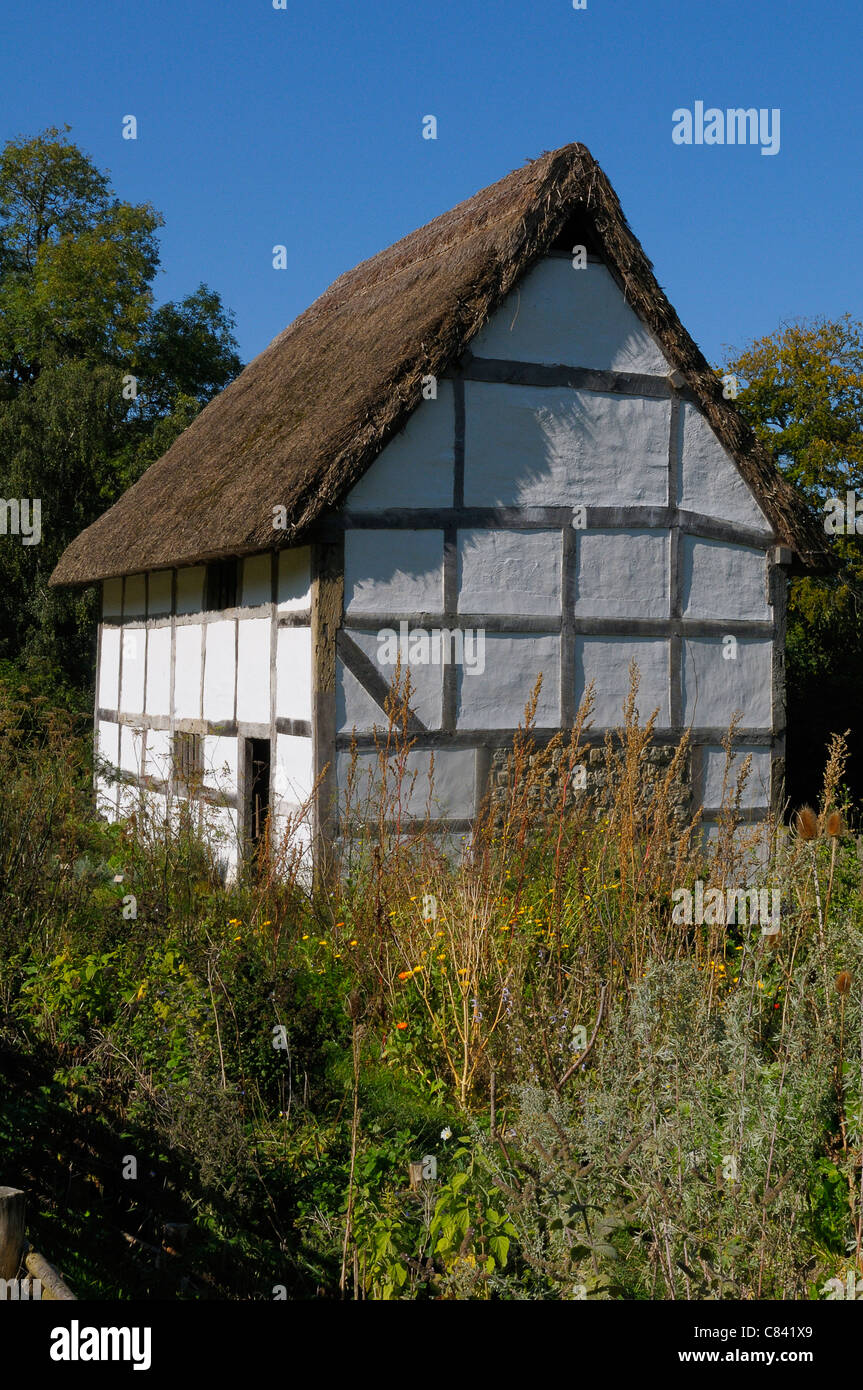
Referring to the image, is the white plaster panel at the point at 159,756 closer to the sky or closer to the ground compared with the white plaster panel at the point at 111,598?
closer to the ground

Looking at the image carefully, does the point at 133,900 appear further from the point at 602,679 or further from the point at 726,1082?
the point at 602,679

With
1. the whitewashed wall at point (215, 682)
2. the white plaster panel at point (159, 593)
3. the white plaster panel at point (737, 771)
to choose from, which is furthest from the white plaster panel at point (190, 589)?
the white plaster panel at point (737, 771)

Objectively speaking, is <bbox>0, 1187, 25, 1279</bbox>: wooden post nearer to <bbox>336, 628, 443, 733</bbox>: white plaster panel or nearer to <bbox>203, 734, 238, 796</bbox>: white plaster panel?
<bbox>336, 628, 443, 733</bbox>: white plaster panel

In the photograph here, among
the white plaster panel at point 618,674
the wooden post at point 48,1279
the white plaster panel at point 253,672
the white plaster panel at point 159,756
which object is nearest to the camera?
the wooden post at point 48,1279

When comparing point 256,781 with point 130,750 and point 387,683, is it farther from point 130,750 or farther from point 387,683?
point 130,750

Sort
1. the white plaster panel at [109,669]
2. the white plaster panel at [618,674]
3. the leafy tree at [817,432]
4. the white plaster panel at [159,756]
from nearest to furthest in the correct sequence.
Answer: the white plaster panel at [618,674]
the white plaster panel at [159,756]
the white plaster panel at [109,669]
the leafy tree at [817,432]

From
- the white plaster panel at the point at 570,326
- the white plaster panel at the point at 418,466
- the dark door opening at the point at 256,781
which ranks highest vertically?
the white plaster panel at the point at 570,326

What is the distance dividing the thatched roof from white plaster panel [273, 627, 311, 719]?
2.29 ft

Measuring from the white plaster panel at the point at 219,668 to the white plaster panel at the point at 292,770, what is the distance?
43.7 inches

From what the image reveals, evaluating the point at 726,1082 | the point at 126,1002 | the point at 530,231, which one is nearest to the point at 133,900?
the point at 126,1002

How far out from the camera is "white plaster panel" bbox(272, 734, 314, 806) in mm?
8109

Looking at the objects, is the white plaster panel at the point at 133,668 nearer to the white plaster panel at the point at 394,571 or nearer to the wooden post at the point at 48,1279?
the white plaster panel at the point at 394,571

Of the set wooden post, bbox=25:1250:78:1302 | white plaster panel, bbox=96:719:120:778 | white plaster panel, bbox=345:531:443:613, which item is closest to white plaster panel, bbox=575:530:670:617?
white plaster panel, bbox=345:531:443:613

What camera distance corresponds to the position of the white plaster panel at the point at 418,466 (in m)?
8.19
